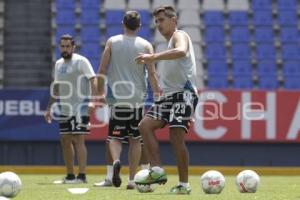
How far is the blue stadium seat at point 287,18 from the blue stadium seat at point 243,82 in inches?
86.0

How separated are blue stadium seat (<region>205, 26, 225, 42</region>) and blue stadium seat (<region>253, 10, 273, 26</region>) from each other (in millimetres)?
964

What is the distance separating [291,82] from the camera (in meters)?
21.4

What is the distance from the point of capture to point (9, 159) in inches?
714

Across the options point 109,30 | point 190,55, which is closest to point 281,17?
point 109,30

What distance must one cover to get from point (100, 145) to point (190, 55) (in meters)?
8.76

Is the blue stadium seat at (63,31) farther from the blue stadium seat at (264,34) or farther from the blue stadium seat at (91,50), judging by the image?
the blue stadium seat at (264,34)

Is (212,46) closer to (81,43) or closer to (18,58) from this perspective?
(81,43)

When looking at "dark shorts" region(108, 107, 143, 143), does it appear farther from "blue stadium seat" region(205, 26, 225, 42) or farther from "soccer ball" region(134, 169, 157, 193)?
"blue stadium seat" region(205, 26, 225, 42)

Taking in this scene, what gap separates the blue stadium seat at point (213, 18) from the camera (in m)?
22.8

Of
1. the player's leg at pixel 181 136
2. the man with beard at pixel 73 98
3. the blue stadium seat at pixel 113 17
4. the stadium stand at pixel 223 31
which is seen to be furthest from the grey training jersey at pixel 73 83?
the blue stadium seat at pixel 113 17

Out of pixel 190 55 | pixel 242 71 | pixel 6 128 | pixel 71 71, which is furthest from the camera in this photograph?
pixel 242 71

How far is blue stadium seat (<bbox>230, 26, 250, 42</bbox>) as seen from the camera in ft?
73.9

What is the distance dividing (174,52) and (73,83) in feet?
14.3

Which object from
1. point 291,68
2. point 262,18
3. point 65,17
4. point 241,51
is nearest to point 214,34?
point 241,51
